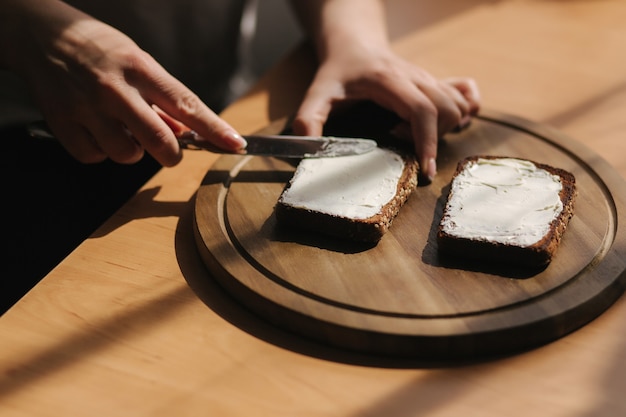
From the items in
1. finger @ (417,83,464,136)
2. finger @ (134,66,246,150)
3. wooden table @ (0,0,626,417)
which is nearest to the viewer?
wooden table @ (0,0,626,417)

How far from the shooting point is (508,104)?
70.4 inches

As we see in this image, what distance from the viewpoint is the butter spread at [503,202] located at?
3.86 ft

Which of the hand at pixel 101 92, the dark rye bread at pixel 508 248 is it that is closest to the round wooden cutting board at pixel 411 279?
the dark rye bread at pixel 508 248

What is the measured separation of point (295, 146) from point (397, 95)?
277 mm

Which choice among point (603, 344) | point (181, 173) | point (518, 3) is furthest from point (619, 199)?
point (518, 3)

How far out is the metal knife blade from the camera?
143 centimetres

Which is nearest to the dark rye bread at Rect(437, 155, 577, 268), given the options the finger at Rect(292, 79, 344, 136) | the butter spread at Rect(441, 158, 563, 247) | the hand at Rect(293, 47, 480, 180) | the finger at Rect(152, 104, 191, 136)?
the butter spread at Rect(441, 158, 563, 247)

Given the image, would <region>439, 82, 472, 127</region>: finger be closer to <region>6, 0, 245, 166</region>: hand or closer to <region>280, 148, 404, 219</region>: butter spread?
<region>280, 148, 404, 219</region>: butter spread

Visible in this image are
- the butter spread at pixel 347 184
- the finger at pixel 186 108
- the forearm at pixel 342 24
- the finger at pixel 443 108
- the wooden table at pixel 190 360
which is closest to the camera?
the wooden table at pixel 190 360

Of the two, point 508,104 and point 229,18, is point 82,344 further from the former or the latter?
point 229,18

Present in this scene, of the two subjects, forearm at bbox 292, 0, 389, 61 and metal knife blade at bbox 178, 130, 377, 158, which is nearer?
metal knife blade at bbox 178, 130, 377, 158

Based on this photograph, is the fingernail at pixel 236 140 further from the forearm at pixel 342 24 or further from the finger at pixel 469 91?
the finger at pixel 469 91

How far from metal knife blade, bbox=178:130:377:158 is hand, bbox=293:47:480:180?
90 mm

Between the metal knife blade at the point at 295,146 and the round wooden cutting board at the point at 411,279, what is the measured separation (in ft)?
0.28
